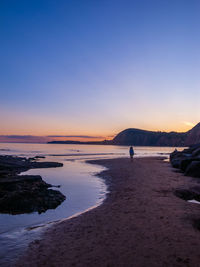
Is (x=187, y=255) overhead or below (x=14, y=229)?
overhead

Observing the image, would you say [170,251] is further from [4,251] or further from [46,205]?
[46,205]

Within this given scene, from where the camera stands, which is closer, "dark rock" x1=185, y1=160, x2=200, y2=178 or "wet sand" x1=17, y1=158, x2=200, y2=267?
"wet sand" x1=17, y1=158, x2=200, y2=267

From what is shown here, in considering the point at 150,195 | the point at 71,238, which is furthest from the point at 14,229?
the point at 150,195

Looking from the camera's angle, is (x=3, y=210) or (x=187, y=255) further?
(x=3, y=210)

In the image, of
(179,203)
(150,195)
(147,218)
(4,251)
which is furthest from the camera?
(150,195)

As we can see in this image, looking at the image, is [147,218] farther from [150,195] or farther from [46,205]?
[46,205]

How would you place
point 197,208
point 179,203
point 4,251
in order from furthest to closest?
point 179,203, point 197,208, point 4,251

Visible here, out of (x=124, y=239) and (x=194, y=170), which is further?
(x=194, y=170)

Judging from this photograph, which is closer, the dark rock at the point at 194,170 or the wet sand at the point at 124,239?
the wet sand at the point at 124,239

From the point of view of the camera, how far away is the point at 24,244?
4918mm

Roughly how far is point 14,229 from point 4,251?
4.60ft

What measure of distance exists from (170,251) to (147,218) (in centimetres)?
196

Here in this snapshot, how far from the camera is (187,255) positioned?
4.19 meters

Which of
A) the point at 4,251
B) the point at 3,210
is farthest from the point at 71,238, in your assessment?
the point at 3,210
